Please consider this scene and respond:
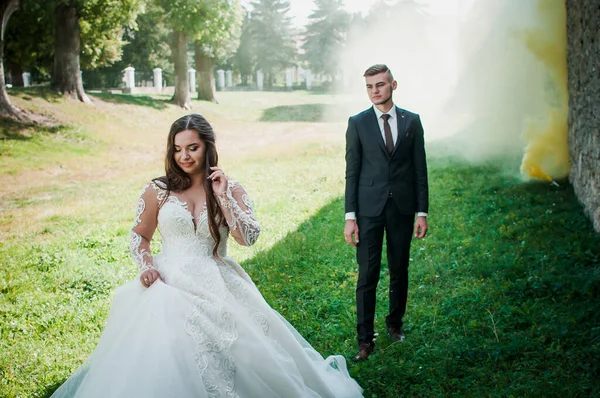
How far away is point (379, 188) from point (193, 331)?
2009 millimetres

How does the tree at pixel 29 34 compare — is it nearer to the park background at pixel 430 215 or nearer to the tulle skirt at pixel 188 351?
the park background at pixel 430 215

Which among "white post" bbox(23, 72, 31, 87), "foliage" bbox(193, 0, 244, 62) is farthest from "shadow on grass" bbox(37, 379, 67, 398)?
"white post" bbox(23, 72, 31, 87)

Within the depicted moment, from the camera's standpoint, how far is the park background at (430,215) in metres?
4.79

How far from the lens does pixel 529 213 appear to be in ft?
28.0

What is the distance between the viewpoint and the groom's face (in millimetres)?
4387

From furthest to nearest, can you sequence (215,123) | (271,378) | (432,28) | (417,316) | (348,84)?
(348,84) < (215,123) < (432,28) < (417,316) < (271,378)

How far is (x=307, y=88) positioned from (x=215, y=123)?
93.8 ft

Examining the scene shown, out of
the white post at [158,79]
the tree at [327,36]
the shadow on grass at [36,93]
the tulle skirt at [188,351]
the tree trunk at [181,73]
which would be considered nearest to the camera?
the tulle skirt at [188,351]

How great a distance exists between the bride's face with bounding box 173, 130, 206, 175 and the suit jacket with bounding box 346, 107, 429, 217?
4.45ft

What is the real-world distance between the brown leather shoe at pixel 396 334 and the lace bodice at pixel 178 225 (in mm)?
1982

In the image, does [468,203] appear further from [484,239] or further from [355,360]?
[355,360]

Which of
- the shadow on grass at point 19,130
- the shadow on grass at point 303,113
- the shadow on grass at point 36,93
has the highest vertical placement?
the shadow on grass at point 36,93

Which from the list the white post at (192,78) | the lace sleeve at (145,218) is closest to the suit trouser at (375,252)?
the lace sleeve at (145,218)

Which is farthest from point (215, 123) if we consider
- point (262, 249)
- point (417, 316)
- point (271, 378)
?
point (271, 378)
